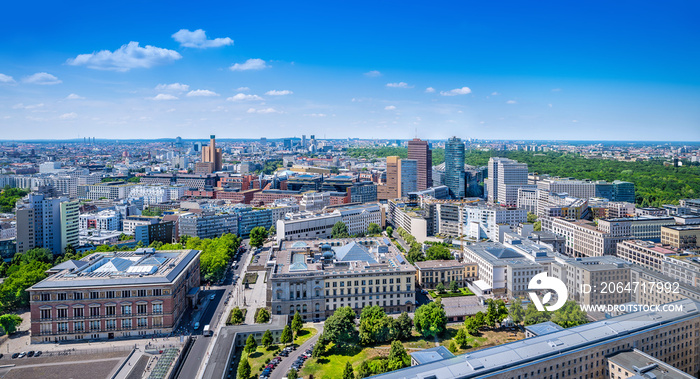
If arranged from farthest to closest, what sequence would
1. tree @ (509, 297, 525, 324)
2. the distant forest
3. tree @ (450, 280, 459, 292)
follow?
1. the distant forest
2. tree @ (450, 280, 459, 292)
3. tree @ (509, 297, 525, 324)

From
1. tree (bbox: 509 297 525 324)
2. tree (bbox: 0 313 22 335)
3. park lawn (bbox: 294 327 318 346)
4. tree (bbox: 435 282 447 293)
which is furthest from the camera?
tree (bbox: 435 282 447 293)

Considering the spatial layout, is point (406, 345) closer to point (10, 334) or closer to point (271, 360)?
point (271, 360)

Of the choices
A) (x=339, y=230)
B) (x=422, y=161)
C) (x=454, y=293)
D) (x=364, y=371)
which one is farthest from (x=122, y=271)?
(x=422, y=161)

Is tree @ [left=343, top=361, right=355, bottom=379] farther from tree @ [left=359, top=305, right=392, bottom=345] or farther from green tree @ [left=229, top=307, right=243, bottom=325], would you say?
green tree @ [left=229, top=307, right=243, bottom=325]

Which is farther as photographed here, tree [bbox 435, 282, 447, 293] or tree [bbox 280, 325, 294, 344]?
tree [bbox 435, 282, 447, 293]

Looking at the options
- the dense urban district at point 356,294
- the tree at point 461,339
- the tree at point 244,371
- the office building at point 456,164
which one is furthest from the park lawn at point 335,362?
the office building at point 456,164

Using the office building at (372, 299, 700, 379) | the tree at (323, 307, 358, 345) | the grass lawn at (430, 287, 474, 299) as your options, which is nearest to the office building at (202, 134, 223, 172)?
the grass lawn at (430, 287, 474, 299)

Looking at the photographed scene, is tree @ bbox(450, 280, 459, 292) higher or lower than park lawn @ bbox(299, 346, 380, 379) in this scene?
higher
